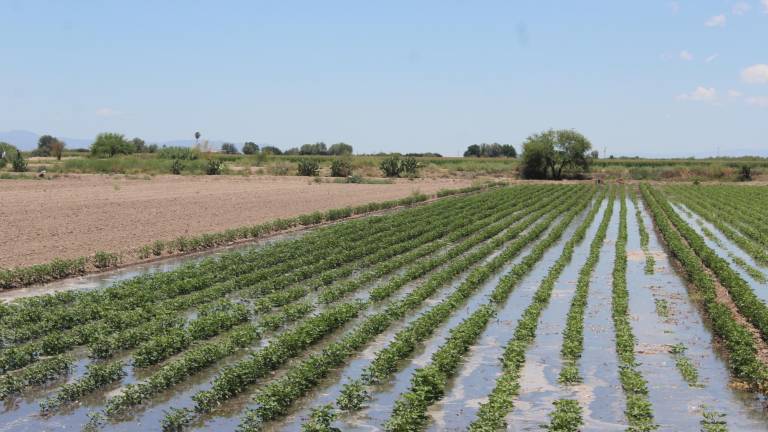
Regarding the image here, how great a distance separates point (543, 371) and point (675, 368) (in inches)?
80.6

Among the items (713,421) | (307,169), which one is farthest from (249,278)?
(307,169)

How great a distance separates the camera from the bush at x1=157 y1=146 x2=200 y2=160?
320 feet

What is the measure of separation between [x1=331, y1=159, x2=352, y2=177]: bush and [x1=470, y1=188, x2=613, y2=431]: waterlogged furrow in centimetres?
6722

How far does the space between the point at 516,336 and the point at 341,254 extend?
33.4 ft

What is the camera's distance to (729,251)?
80.7ft

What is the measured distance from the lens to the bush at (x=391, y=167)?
295 ft

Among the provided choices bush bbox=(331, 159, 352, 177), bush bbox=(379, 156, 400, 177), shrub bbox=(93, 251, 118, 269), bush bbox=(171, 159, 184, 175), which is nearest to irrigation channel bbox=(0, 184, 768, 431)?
shrub bbox=(93, 251, 118, 269)

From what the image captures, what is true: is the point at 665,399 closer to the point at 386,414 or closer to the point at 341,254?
the point at 386,414

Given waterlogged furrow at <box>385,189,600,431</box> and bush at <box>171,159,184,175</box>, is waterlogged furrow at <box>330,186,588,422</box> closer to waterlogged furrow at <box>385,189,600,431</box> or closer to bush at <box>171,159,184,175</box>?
waterlogged furrow at <box>385,189,600,431</box>

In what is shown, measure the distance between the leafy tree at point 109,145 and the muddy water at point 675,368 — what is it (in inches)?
3628

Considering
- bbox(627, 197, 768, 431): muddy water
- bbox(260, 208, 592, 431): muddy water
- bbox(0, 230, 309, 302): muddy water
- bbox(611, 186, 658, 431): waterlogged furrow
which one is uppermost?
bbox(611, 186, 658, 431): waterlogged furrow

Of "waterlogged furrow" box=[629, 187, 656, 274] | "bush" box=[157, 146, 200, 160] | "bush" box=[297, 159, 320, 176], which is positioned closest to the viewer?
"waterlogged furrow" box=[629, 187, 656, 274]

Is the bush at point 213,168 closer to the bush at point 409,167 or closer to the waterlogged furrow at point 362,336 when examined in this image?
the bush at point 409,167

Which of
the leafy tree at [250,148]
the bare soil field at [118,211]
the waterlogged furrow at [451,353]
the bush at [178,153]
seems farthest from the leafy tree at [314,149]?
the waterlogged furrow at [451,353]
